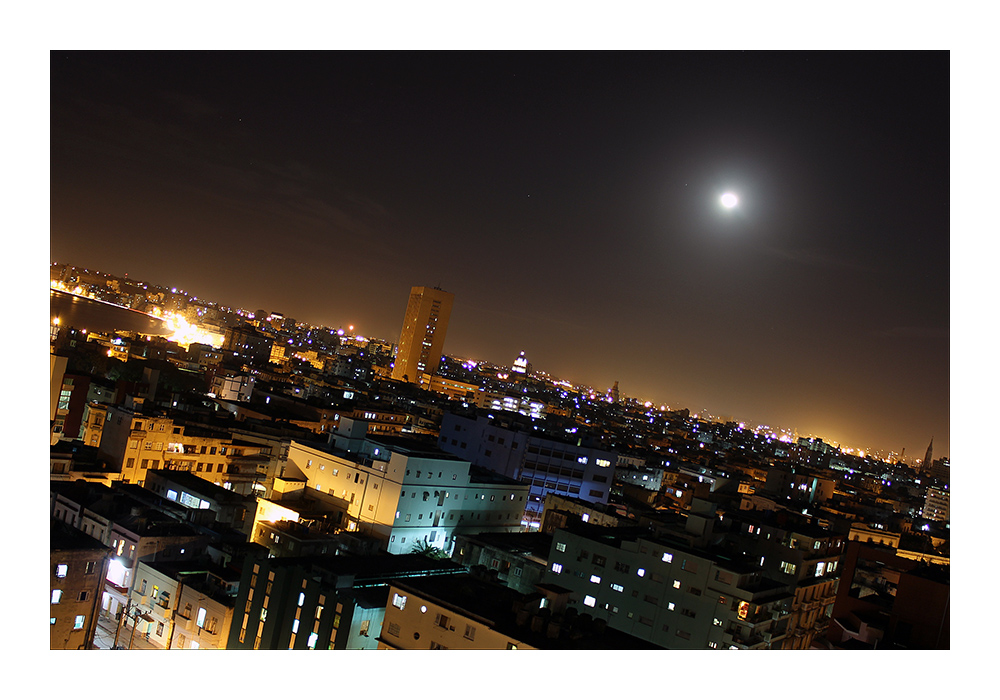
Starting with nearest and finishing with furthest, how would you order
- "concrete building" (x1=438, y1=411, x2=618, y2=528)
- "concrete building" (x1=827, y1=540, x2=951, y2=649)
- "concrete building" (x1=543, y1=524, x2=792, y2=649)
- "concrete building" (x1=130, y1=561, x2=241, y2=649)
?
1. "concrete building" (x1=827, y1=540, x2=951, y2=649)
2. "concrete building" (x1=130, y1=561, x2=241, y2=649)
3. "concrete building" (x1=543, y1=524, x2=792, y2=649)
4. "concrete building" (x1=438, y1=411, x2=618, y2=528)

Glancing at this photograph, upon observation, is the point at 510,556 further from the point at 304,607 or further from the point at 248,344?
the point at 248,344

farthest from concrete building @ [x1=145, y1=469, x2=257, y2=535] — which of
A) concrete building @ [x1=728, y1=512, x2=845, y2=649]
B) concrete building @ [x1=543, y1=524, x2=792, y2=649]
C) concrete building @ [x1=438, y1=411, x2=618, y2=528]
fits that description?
concrete building @ [x1=438, y1=411, x2=618, y2=528]

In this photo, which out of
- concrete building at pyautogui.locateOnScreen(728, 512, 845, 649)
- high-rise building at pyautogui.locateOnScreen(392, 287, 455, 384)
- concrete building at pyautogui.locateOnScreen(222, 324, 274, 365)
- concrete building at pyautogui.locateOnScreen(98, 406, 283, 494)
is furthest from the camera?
concrete building at pyautogui.locateOnScreen(222, 324, 274, 365)

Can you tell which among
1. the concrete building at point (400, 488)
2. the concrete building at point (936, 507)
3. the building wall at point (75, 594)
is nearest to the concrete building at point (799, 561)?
the concrete building at point (400, 488)

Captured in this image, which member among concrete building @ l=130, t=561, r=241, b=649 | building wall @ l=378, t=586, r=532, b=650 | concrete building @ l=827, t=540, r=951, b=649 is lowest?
concrete building @ l=130, t=561, r=241, b=649

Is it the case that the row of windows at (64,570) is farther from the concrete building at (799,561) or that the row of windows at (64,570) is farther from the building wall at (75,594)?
the concrete building at (799,561)

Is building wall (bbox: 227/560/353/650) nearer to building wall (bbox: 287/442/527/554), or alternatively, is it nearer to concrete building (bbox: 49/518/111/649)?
concrete building (bbox: 49/518/111/649)
